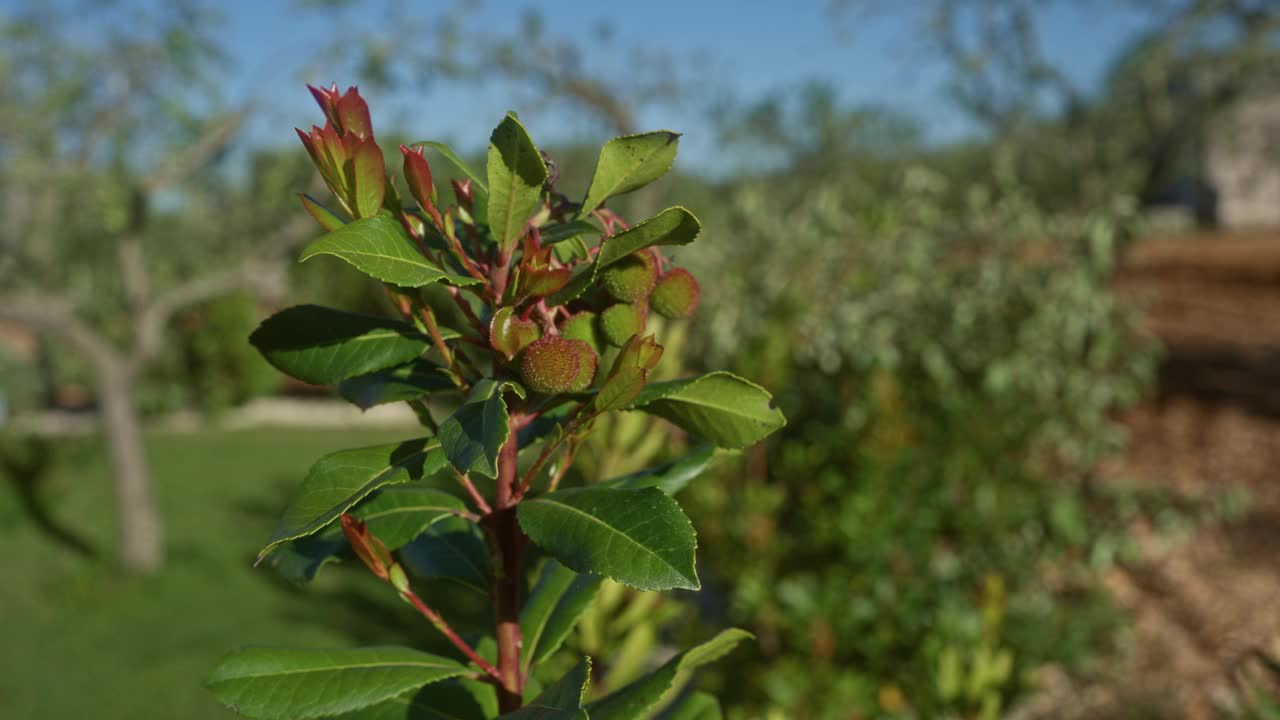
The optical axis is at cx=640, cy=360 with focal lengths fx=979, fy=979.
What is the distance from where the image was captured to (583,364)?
2.74ft

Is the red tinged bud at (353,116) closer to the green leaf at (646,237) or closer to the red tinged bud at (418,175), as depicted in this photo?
the red tinged bud at (418,175)

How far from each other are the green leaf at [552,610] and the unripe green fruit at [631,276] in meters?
0.34

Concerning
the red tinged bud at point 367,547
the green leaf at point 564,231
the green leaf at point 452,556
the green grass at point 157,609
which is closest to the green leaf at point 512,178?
the green leaf at point 564,231

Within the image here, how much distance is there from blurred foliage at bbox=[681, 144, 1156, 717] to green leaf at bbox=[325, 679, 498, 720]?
96.7 inches

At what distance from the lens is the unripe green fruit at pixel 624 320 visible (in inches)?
35.2

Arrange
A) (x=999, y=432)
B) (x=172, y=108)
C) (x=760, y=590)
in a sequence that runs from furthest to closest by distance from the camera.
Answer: (x=172, y=108)
(x=999, y=432)
(x=760, y=590)

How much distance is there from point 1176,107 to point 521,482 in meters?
8.23

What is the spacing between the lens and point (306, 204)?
842 millimetres

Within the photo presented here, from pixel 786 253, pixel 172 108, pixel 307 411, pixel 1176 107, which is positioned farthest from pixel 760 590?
pixel 307 411

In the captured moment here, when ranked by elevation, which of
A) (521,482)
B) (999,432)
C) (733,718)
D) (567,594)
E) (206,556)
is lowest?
(206,556)

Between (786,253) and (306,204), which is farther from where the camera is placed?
(786,253)

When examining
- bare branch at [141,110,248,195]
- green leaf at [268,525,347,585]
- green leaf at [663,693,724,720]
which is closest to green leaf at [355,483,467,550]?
green leaf at [268,525,347,585]

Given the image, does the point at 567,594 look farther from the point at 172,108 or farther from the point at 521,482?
the point at 172,108

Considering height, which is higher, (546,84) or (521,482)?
(546,84)
